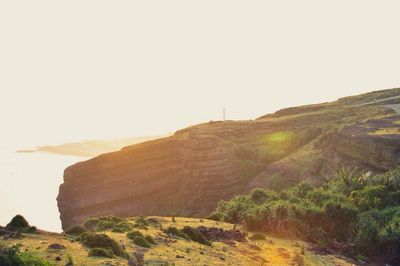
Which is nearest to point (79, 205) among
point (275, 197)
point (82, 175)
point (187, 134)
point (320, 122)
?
point (82, 175)

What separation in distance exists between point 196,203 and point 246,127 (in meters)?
22.2

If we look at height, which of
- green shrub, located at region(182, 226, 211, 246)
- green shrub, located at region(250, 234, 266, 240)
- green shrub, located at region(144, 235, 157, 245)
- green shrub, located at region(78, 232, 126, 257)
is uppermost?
green shrub, located at region(78, 232, 126, 257)

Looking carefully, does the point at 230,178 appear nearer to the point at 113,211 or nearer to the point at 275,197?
the point at 113,211

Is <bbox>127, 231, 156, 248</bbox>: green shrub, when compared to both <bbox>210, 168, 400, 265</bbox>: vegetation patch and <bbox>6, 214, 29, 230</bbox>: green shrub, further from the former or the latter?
<bbox>210, 168, 400, 265</bbox>: vegetation patch

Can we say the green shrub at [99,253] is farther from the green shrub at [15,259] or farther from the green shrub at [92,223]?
the green shrub at [92,223]

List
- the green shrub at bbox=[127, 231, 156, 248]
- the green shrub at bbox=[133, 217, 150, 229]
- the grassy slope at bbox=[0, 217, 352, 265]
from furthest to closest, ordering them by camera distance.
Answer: the green shrub at bbox=[133, 217, 150, 229] < the green shrub at bbox=[127, 231, 156, 248] < the grassy slope at bbox=[0, 217, 352, 265]

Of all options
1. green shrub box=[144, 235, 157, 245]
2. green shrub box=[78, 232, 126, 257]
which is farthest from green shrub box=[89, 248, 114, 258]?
green shrub box=[144, 235, 157, 245]

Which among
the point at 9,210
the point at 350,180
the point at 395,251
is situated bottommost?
the point at 9,210

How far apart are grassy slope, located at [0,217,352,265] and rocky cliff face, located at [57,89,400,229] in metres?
42.9

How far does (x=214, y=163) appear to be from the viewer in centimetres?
9344

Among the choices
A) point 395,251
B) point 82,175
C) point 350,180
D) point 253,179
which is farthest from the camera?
point 82,175

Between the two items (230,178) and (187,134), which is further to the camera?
(187,134)

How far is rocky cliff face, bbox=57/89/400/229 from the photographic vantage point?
7906 centimetres

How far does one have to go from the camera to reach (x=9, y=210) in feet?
607
